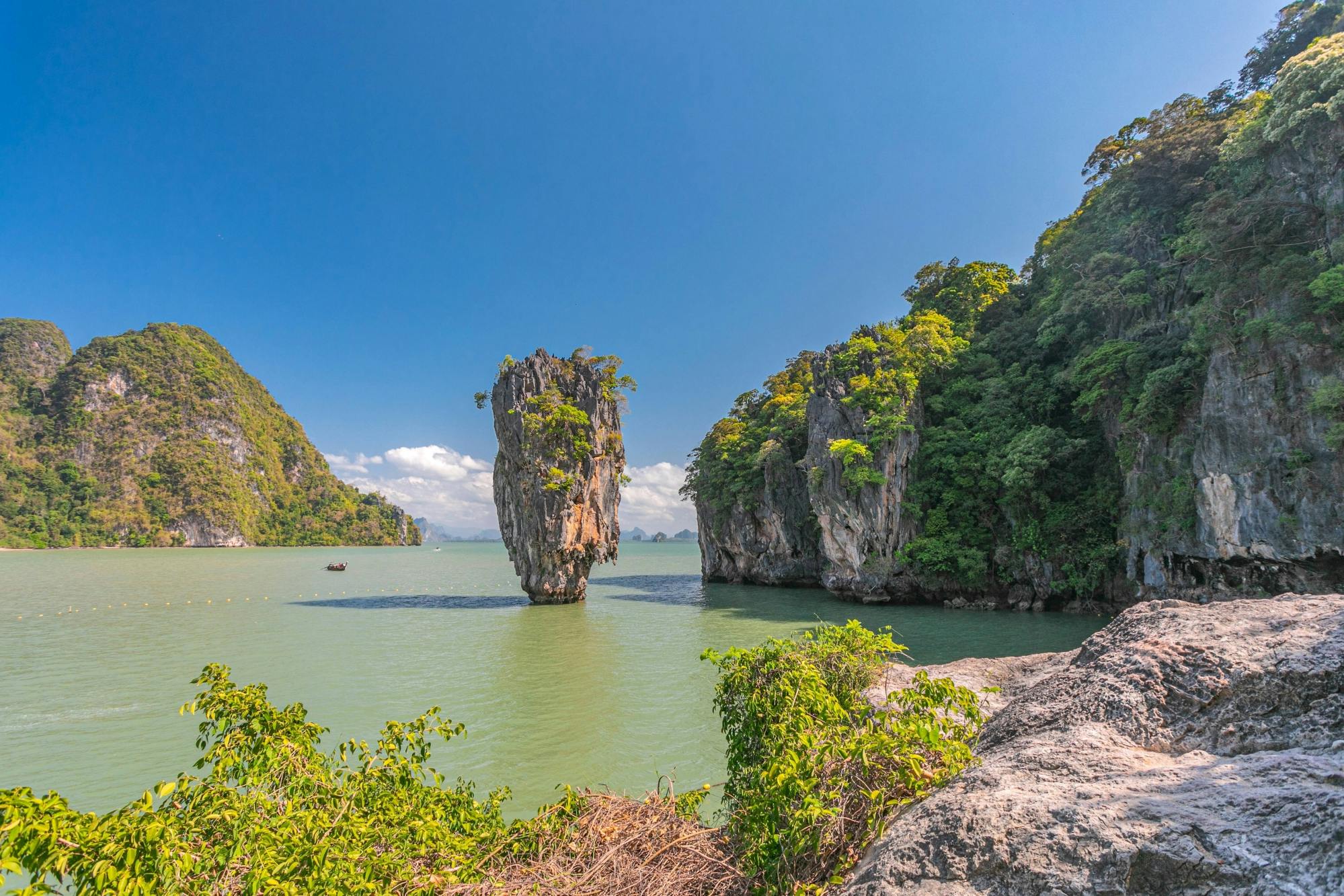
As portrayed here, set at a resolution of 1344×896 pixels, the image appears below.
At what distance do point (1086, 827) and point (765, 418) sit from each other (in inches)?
1248

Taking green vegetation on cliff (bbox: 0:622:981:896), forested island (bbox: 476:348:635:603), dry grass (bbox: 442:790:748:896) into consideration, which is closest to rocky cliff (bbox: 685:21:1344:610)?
forested island (bbox: 476:348:635:603)

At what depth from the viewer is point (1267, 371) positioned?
A: 1340 centimetres

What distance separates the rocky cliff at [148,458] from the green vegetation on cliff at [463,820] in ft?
335

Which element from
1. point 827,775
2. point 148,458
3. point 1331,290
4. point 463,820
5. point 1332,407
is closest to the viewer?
point 827,775

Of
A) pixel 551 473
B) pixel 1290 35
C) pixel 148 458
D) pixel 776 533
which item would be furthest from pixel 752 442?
pixel 148 458

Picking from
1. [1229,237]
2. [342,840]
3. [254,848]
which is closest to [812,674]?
[342,840]

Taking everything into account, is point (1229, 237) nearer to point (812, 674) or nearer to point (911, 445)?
point (911, 445)

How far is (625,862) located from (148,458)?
112 meters

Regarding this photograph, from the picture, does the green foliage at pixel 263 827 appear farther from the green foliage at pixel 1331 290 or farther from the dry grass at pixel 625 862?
the green foliage at pixel 1331 290

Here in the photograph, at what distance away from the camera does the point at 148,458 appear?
83.4m

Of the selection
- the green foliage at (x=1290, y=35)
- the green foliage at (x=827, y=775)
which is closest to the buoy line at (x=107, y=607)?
the green foliage at (x=827, y=775)

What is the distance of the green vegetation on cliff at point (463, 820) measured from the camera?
6.54 ft

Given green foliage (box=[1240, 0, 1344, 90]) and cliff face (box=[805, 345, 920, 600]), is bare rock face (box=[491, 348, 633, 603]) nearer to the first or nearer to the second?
cliff face (box=[805, 345, 920, 600])

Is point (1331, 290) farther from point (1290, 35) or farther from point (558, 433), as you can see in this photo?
point (558, 433)
